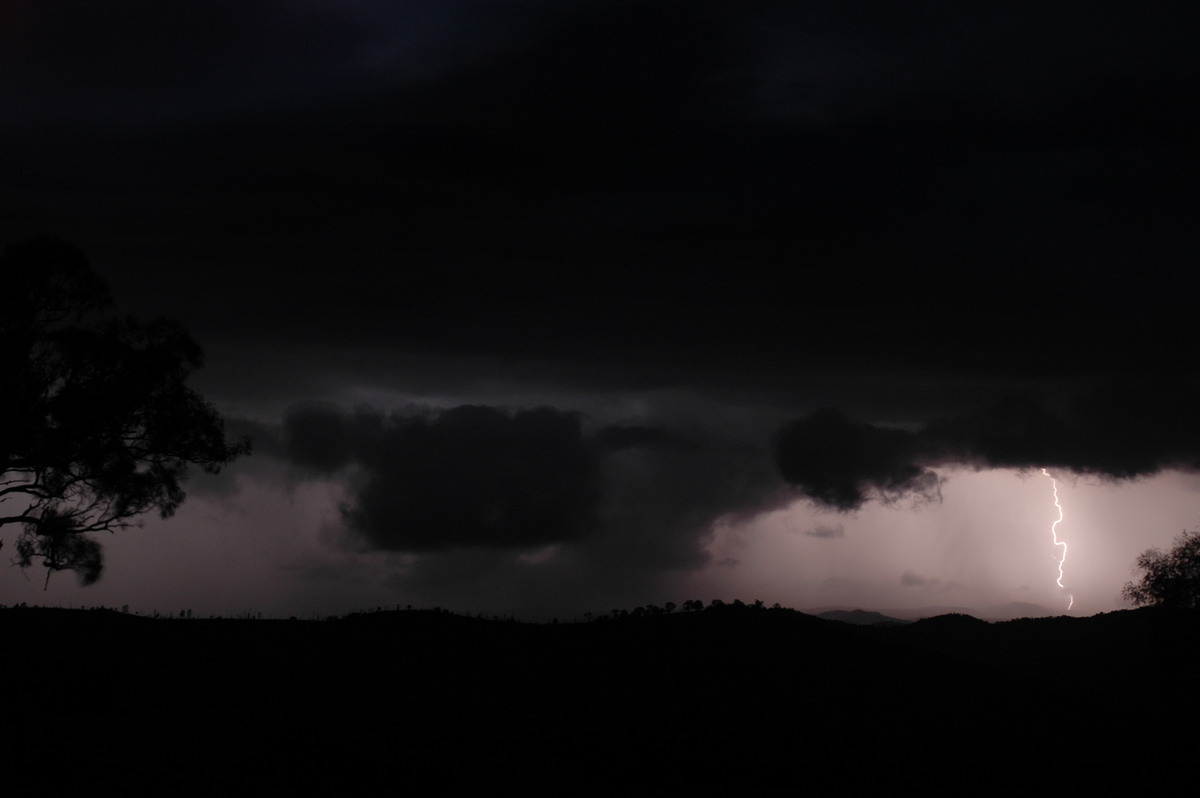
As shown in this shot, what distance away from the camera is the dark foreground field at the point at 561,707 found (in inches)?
1034

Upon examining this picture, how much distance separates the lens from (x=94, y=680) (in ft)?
101

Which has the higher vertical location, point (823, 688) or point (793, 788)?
point (823, 688)

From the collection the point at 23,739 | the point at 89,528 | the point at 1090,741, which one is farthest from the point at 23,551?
the point at 1090,741

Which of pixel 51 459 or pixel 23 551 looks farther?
pixel 23 551

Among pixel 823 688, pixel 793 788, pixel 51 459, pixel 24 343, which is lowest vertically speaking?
pixel 793 788

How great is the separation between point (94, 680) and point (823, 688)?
23.4 m

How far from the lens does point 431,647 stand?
115 ft

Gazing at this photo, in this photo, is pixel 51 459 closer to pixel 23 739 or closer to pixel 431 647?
pixel 23 739

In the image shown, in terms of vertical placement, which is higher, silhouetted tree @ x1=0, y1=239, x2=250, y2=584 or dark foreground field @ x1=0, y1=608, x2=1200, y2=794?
silhouetted tree @ x1=0, y1=239, x2=250, y2=584

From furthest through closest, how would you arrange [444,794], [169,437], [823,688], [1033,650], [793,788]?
[1033,650] → [169,437] → [823,688] → [793,788] → [444,794]

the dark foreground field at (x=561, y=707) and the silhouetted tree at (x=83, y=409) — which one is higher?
the silhouetted tree at (x=83, y=409)

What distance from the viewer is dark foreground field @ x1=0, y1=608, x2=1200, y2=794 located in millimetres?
26266

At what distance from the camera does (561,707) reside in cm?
3111

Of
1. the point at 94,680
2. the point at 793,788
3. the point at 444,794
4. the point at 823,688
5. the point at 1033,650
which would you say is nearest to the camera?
the point at 444,794
